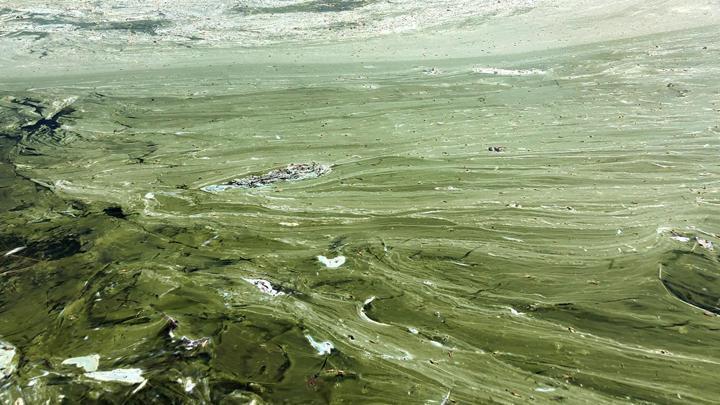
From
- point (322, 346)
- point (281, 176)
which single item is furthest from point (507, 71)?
point (322, 346)

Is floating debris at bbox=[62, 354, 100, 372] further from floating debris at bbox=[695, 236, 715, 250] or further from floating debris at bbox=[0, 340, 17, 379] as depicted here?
floating debris at bbox=[695, 236, 715, 250]

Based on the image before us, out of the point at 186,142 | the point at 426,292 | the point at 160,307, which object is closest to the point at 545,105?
the point at 426,292

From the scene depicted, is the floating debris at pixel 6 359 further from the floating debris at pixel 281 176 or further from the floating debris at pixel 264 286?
the floating debris at pixel 281 176

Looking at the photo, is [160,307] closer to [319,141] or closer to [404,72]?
[319,141]

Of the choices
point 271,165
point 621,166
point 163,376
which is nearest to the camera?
point 163,376

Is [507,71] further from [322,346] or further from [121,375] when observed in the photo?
[121,375]
